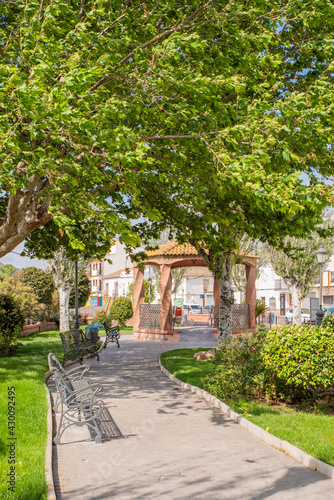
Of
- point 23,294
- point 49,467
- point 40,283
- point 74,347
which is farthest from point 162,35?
point 40,283

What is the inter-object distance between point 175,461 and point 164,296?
19.2m

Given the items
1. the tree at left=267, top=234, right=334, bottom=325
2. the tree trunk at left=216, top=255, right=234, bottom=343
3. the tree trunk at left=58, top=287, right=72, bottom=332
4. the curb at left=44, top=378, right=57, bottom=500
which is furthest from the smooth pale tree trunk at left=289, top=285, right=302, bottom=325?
the curb at left=44, top=378, right=57, bottom=500

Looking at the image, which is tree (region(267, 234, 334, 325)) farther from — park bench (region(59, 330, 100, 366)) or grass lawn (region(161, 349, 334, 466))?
grass lawn (region(161, 349, 334, 466))

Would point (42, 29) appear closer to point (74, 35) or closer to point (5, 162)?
point (74, 35)

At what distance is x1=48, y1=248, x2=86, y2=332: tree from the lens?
95.8 feet

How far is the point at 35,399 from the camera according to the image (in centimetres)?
891

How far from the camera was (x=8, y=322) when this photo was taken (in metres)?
16.6

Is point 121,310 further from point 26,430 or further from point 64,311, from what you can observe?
point 26,430

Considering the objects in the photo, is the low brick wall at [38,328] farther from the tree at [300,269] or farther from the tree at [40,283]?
the tree at [300,269]

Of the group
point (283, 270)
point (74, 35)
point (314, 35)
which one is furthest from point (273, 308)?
point (74, 35)

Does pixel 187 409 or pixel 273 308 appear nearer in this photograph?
pixel 187 409

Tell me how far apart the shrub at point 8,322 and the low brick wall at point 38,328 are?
11.2 metres

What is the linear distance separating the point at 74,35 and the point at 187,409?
22.9 feet

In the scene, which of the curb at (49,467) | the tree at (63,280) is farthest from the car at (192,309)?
the curb at (49,467)
